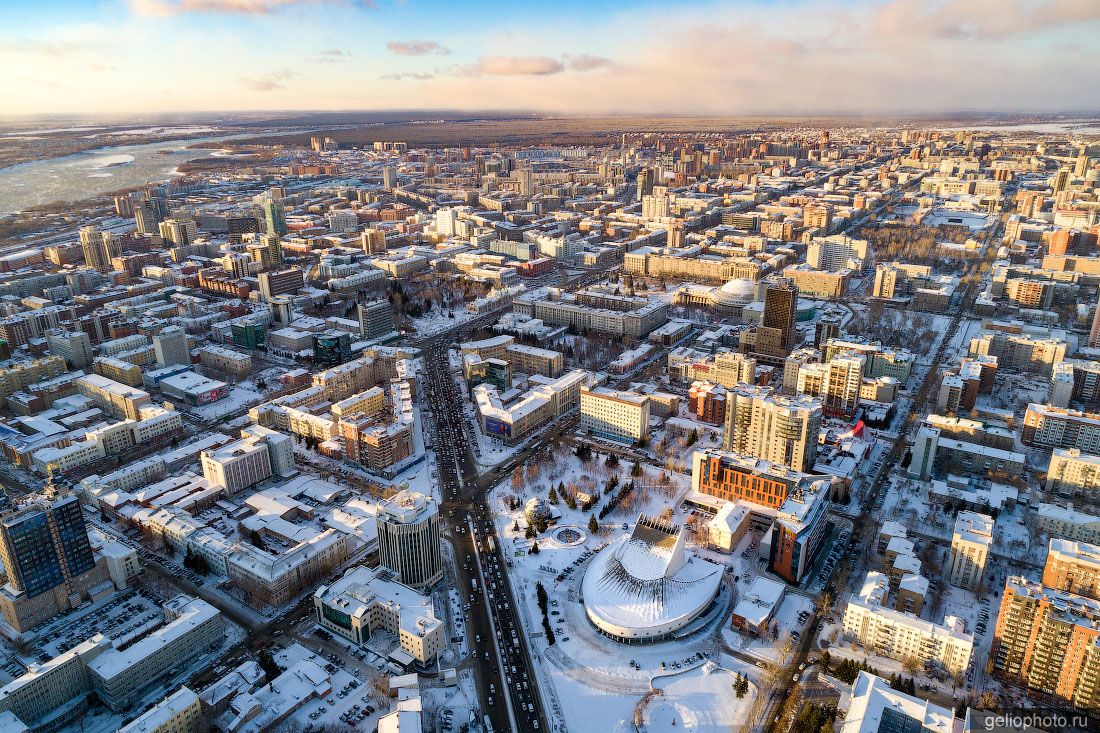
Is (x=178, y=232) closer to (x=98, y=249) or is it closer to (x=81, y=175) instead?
(x=98, y=249)

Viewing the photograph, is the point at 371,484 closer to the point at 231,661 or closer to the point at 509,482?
the point at 509,482

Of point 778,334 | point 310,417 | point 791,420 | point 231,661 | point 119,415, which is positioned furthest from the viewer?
point 778,334

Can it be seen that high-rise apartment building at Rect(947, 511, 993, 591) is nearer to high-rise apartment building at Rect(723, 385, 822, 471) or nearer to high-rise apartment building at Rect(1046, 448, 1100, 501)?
high-rise apartment building at Rect(723, 385, 822, 471)

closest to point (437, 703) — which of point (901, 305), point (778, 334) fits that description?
point (778, 334)

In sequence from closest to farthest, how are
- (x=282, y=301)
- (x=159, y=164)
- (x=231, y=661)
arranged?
(x=231, y=661)
(x=282, y=301)
(x=159, y=164)

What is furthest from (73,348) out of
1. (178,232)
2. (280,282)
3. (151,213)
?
(151,213)

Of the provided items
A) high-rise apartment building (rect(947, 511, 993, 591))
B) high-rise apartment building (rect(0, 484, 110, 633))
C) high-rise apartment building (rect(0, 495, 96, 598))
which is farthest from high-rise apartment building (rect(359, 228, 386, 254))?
high-rise apartment building (rect(947, 511, 993, 591))

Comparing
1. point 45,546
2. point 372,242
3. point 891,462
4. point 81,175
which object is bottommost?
point 891,462
